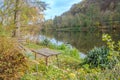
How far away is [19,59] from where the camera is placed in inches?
226

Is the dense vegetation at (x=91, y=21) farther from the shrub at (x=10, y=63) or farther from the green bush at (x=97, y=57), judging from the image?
the shrub at (x=10, y=63)

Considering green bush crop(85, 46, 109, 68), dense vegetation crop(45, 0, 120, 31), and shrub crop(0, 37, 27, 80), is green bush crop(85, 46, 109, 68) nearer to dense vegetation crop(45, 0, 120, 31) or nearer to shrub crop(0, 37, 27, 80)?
shrub crop(0, 37, 27, 80)

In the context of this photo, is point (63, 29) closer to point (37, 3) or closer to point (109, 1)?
point (109, 1)

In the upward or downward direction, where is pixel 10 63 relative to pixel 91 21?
downward

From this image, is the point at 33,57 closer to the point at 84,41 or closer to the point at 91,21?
the point at 84,41

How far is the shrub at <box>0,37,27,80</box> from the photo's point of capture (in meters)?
5.49

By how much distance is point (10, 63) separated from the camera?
5.55 m

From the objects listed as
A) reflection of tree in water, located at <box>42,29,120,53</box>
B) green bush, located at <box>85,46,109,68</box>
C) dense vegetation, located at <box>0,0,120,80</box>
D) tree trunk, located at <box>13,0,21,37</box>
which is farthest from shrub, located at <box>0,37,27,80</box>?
reflection of tree in water, located at <box>42,29,120,53</box>

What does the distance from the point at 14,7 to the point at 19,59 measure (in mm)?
5478

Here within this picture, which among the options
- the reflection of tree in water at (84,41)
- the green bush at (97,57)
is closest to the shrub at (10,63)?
the green bush at (97,57)

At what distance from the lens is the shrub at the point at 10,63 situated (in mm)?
5488

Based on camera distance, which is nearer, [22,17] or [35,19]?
[22,17]

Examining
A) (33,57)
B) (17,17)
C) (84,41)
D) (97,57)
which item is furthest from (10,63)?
(84,41)

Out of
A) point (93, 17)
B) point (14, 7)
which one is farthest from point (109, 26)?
point (14, 7)
